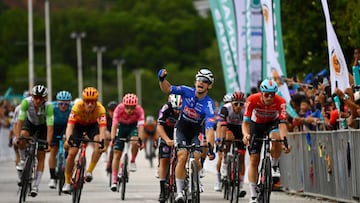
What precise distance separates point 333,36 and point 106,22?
139 metres

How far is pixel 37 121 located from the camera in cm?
2481

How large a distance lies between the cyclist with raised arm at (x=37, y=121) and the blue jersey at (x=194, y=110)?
13.3ft

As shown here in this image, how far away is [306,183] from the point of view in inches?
1018

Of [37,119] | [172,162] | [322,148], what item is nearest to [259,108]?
[172,162]

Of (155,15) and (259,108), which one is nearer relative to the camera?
(259,108)

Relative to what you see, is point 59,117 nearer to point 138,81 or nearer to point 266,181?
point 266,181

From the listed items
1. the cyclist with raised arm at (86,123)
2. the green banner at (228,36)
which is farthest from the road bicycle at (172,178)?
the green banner at (228,36)

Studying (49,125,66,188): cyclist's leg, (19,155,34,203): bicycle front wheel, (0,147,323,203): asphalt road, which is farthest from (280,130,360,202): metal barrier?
(19,155,34,203): bicycle front wheel

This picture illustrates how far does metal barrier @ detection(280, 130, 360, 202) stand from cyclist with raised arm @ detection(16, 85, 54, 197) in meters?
4.85

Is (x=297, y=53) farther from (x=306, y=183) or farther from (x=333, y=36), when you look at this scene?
(x=333, y=36)

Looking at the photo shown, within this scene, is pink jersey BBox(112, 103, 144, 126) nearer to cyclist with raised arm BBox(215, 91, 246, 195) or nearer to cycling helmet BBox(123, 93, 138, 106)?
cycling helmet BBox(123, 93, 138, 106)

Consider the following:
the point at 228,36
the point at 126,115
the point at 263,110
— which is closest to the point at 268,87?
the point at 263,110

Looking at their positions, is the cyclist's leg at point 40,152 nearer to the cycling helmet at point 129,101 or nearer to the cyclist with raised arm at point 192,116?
the cycling helmet at point 129,101

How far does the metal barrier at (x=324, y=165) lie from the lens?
21.8m
